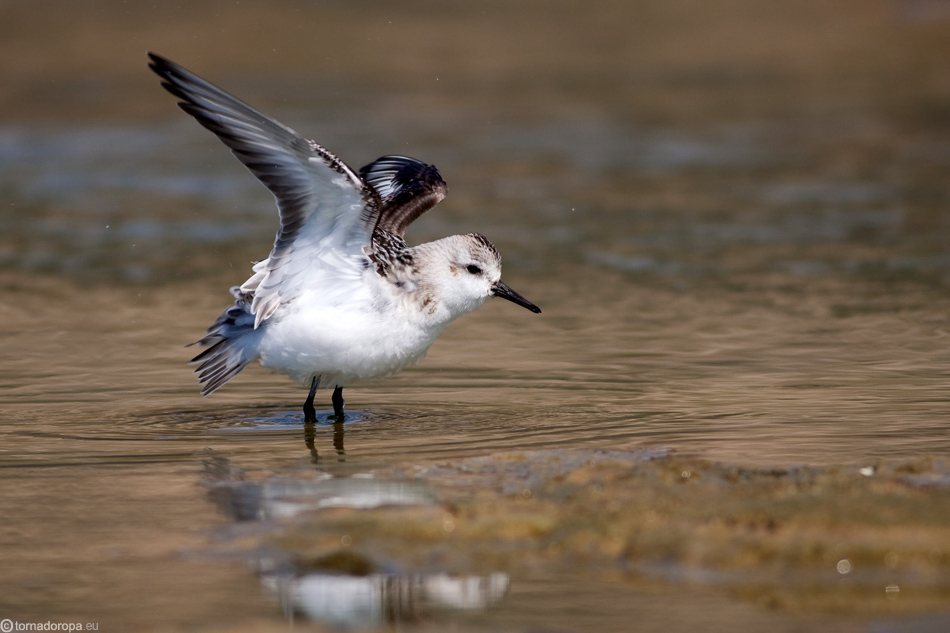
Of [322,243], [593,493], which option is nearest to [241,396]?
[322,243]

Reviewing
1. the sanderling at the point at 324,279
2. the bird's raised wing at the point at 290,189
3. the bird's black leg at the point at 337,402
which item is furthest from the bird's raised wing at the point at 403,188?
the bird's black leg at the point at 337,402

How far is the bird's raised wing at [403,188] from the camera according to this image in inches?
321

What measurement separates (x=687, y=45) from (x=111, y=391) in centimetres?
1954

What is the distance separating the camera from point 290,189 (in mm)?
6734

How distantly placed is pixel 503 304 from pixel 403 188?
9.02 feet

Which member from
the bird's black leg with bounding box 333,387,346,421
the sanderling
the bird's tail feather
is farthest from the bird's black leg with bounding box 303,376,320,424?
the bird's tail feather

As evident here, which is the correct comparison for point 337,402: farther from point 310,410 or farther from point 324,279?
point 324,279

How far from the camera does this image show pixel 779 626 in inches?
166

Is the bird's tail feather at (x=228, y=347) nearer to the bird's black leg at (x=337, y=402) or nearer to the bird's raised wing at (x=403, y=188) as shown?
the bird's black leg at (x=337, y=402)

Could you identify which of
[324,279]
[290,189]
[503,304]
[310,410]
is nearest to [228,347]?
[310,410]

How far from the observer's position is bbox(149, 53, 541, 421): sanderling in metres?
6.52

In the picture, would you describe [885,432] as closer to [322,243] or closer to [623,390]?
[623,390]

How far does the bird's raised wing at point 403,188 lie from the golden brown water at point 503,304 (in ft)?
3.46

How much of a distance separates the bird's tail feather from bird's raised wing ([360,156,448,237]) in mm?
966
